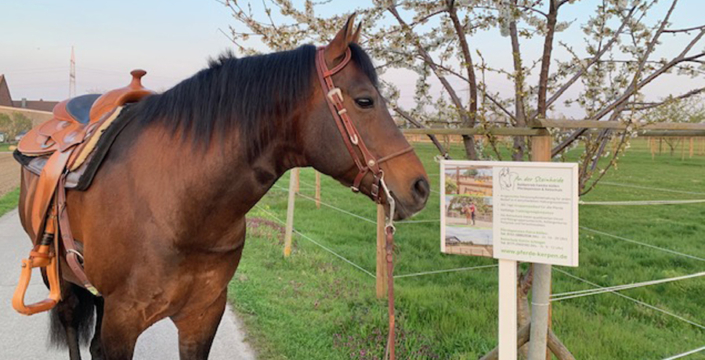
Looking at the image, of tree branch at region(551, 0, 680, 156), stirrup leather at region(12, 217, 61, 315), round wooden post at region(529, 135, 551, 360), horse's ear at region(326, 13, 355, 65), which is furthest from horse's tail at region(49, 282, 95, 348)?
tree branch at region(551, 0, 680, 156)

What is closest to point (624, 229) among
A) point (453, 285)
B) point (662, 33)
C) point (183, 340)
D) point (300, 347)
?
point (453, 285)

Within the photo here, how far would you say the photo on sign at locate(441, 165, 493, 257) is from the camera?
1767 mm

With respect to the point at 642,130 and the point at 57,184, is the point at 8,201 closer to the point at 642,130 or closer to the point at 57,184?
the point at 57,184

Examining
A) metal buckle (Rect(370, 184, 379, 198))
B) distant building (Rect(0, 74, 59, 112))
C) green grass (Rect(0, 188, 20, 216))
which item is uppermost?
distant building (Rect(0, 74, 59, 112))

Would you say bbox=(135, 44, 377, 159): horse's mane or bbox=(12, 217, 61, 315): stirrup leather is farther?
bbox=(12, 217, 61, 315): stirrup leather

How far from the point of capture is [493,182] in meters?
1.72

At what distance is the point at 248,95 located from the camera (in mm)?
1681

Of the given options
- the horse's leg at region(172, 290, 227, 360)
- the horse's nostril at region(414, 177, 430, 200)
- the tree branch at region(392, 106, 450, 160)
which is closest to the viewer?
the horse's nostril at region(414, 177, 430, 200)

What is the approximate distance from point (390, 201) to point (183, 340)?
1.38 meters

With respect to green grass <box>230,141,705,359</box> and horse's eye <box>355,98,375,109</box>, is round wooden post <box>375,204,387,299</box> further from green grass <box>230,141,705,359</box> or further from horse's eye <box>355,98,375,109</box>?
horse's eye <box>355,98,375,109</box>

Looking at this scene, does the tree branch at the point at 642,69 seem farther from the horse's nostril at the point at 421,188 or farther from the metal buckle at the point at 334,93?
the metal buckle at the point at 334,93

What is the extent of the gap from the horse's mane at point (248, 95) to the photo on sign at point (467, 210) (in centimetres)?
55

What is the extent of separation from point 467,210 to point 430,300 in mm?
2364

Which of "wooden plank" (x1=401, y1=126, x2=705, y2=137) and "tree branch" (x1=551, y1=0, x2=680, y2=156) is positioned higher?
"tree branch" (x1=551, y1=0, x2=680, y2=156)
